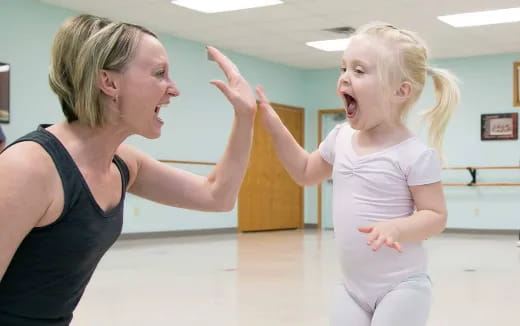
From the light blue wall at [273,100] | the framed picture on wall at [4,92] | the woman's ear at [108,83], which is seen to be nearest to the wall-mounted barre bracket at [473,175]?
the light blue wall at [273,100]

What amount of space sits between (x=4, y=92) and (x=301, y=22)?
385 cm

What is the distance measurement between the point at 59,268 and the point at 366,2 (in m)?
7.18

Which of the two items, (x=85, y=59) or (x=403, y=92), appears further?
(x=403, y=92)

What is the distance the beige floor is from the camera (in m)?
3.68

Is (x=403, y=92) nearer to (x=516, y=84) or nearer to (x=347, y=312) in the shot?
(x=347, y=312)

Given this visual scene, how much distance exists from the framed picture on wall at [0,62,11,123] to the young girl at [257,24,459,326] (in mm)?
6430

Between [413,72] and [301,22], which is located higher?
[301,22]

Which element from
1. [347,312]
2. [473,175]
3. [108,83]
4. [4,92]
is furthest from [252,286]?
[473,175]

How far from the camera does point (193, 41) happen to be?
10305 mm

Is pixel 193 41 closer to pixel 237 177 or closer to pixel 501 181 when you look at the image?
pixel 501 181

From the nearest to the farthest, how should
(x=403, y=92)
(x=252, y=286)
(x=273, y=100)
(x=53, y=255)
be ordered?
(x=53, y=255), (x=403, y=92), (x=252, y=286), (x=273, y=100)

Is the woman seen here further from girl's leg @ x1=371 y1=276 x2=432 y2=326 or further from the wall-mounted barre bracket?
the wall-mounted barre bracket

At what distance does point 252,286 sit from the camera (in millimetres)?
4789

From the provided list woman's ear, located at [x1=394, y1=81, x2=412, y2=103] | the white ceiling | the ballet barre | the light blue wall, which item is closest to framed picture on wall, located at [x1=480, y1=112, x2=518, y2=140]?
the light blue wall
